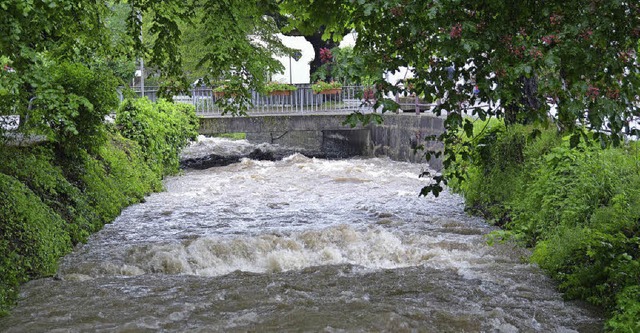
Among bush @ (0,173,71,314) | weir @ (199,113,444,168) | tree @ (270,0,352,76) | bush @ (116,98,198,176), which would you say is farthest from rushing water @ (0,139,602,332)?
weir @ (199,113,444,168)

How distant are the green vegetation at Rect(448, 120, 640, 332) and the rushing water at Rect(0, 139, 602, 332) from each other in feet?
1.04

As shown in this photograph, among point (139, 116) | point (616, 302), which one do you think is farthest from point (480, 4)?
point (139, 116)

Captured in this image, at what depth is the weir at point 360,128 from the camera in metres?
22.8

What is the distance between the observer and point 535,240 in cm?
986

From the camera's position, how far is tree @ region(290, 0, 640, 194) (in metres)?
4.88

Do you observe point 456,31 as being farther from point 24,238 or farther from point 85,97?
point 85,97

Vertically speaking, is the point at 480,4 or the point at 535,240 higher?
the point at 480,4

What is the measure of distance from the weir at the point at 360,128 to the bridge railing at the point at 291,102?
543mm

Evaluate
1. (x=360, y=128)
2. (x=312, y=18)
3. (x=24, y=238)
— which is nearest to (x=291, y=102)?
(x=360, y=128)

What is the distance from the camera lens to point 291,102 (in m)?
28.1

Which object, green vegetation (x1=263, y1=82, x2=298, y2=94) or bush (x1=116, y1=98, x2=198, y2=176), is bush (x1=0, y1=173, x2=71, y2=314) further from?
green vegetation (x1=263, y1=82, x2=298, y2=94)

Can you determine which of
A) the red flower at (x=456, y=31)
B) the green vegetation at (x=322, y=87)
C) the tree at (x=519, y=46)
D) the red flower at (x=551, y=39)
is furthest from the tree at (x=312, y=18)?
the green vegetation at (x=322, y=87)

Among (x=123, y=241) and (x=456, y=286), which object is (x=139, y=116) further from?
(x=456, y=286)

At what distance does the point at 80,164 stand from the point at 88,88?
158cm
